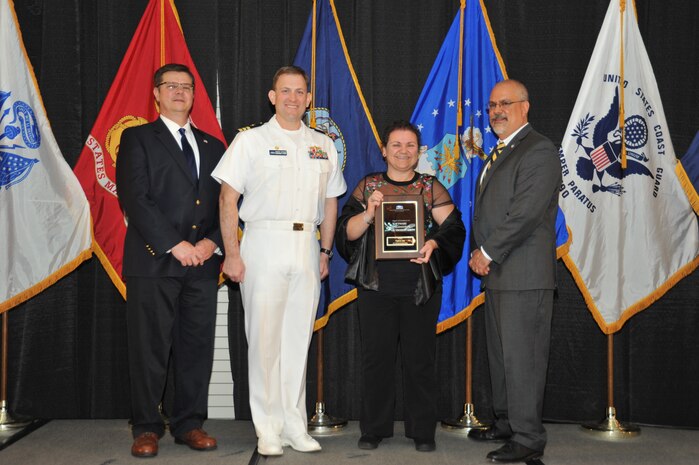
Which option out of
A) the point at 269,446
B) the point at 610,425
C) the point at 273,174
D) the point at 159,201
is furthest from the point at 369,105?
the point at 610,425

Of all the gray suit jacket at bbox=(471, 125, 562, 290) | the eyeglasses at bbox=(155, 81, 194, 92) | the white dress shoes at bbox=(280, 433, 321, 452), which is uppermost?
the eyeglasses at bbox=(155, 81, 194, 92)

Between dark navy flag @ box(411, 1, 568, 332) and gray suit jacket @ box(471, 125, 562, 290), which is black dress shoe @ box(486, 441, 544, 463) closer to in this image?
gray suit jacket @ box(471, 125, 562, 290)

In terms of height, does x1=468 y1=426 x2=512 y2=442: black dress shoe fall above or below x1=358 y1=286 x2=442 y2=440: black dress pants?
below

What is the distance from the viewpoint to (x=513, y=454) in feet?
12.7

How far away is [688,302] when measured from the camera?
5047 mm

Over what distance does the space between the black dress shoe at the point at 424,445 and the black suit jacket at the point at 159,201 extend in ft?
5.02

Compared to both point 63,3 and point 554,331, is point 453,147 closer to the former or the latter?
point 554,331

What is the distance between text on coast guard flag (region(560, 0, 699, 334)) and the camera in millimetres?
4637

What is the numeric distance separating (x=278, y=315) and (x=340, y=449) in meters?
0.88

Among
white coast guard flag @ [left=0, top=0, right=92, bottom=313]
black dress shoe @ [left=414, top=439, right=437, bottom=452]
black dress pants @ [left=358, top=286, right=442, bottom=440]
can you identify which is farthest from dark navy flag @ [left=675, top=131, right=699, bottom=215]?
→ white coast guard flag @ [left=0, top=0, right=92, bottom=313]

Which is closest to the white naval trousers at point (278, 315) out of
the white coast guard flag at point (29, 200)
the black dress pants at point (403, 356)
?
the black dress pants at point (403, 356)

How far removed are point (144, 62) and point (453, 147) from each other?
82.3 inches

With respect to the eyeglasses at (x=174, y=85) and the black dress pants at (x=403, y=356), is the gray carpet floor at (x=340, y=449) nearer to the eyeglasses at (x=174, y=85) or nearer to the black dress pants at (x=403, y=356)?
the black dress pants at (x=403, y=356)

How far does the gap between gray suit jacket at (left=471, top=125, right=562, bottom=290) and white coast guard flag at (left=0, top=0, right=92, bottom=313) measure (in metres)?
2.57
